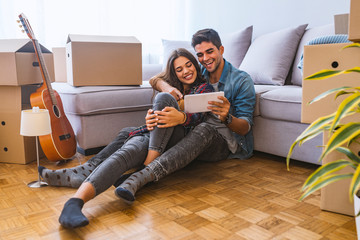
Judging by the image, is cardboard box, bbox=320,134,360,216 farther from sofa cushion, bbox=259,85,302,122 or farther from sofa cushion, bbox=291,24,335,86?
sofa cushion, bbox=291,24,335,86

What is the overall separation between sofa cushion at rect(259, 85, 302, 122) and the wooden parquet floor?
286mm

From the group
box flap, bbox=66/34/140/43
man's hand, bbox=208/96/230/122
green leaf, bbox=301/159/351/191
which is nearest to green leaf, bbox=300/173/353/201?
green leaf, bbox=301/159/351/191

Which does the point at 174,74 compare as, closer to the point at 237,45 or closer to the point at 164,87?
the point at 164,87

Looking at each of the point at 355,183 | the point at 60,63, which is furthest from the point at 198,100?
the point at 60,63

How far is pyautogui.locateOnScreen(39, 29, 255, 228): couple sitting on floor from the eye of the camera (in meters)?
1.30

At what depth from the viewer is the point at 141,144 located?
1.51 meters

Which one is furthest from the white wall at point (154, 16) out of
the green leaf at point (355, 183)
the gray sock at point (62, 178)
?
the green leaf at point (355, 183)

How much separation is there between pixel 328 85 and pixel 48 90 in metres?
1.36

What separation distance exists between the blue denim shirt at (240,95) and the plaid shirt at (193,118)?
4.5 inches

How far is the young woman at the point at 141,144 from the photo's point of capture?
1.22 m

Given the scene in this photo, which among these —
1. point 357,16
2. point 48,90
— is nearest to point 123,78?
point 48,90

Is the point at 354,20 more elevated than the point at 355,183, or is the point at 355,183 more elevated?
the point at 354,20

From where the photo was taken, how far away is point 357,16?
1.01m

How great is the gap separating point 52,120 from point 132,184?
698mm
